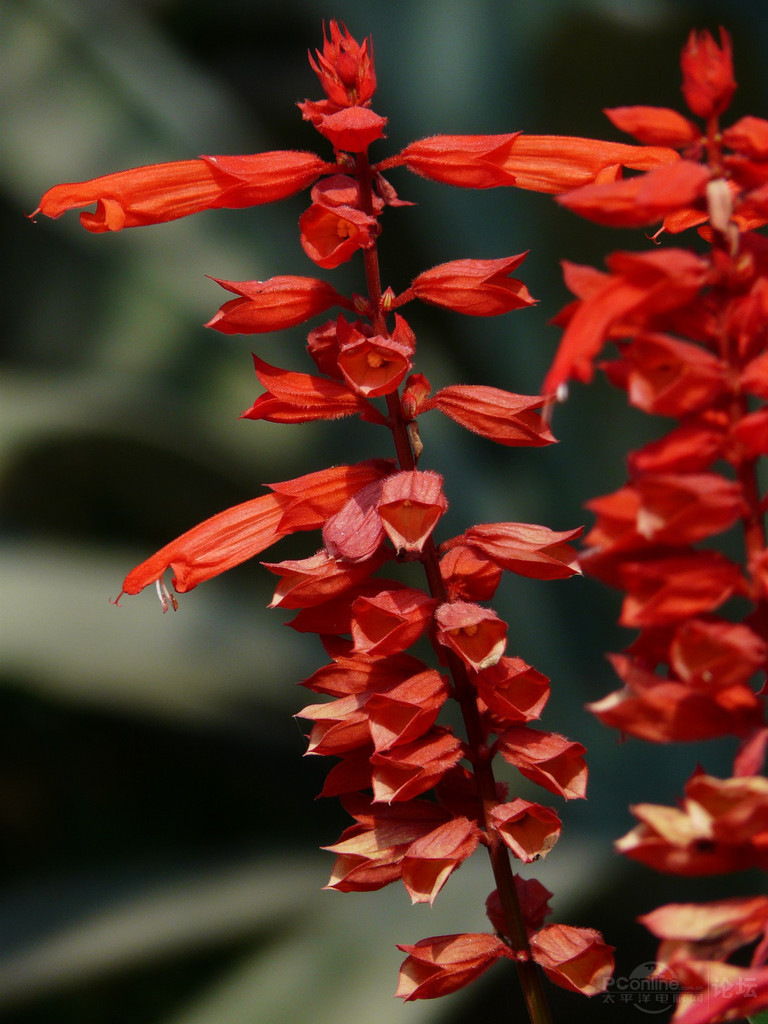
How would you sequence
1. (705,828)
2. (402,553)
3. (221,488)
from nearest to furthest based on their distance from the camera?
(705,828), (402,553), (221,488)

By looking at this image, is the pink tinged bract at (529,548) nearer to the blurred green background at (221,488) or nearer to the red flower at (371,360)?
the red flower at (371,360)

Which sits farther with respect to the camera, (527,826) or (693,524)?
(527,826)

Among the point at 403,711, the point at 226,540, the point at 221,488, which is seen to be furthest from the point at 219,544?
the point at 221,488

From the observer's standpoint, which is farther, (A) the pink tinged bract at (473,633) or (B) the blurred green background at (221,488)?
(B) the blurred green background at (221,488)

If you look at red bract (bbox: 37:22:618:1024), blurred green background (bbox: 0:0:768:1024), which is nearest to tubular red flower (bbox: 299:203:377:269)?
red bract (bbox: 37:22:618:1024)

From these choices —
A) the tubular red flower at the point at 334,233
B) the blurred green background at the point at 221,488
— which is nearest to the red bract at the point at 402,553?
the tubular red flower at the point at 334,233

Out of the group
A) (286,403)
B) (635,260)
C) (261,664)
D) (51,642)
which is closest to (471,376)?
(261,664)

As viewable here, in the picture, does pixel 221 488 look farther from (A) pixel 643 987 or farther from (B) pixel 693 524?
(B) pixel 693 524
